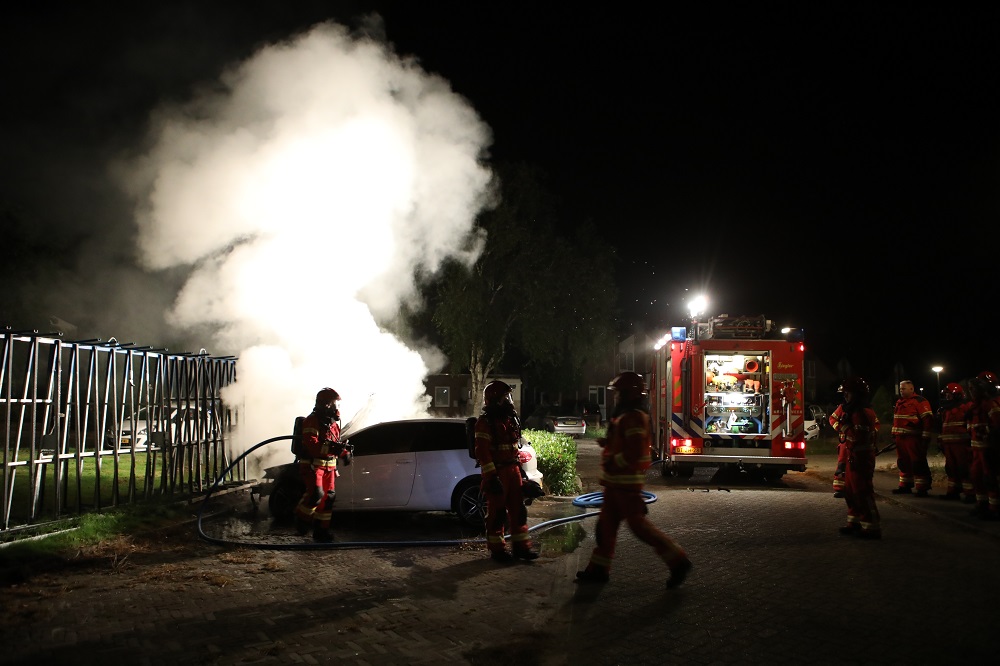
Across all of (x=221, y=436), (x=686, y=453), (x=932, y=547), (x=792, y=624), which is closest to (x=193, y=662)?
(x=792, y=624)

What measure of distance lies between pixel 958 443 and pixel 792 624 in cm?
796

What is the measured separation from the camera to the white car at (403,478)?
9750mm

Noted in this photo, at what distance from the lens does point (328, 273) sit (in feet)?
49.8

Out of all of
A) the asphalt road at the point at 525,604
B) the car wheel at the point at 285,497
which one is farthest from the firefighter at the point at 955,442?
the car wheel at the point at 285,497

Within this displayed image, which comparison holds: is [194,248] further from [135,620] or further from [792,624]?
[792,624]

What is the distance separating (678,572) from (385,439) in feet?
16.0

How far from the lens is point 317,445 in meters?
8.47

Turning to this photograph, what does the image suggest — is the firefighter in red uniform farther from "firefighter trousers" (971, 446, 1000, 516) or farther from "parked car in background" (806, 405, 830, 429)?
"parked car in background" (806, 405, 830, 429)

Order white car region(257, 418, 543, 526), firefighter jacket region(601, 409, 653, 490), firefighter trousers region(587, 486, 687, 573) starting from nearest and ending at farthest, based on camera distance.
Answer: firefighter trousers region(587, 486, 687, 573), firefighter jacket region(601, 409, 653, 490), white car region(257, 418, 543, 526)

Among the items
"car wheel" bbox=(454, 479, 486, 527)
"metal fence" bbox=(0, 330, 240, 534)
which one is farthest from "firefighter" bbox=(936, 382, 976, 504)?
"metal fence" bbox=(0, 330, 240, 534)

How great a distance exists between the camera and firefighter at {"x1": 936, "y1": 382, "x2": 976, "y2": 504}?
457 inches

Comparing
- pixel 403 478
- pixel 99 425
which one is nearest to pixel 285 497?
pixel 403 478

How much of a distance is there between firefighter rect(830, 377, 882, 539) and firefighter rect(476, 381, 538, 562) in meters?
3.76

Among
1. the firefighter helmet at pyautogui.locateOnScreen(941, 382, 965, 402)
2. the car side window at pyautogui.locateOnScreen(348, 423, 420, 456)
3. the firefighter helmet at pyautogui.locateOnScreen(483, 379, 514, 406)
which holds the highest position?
the firefighter helmet at pyautogui.locateOnScreen(941, 382, 965, 402)
